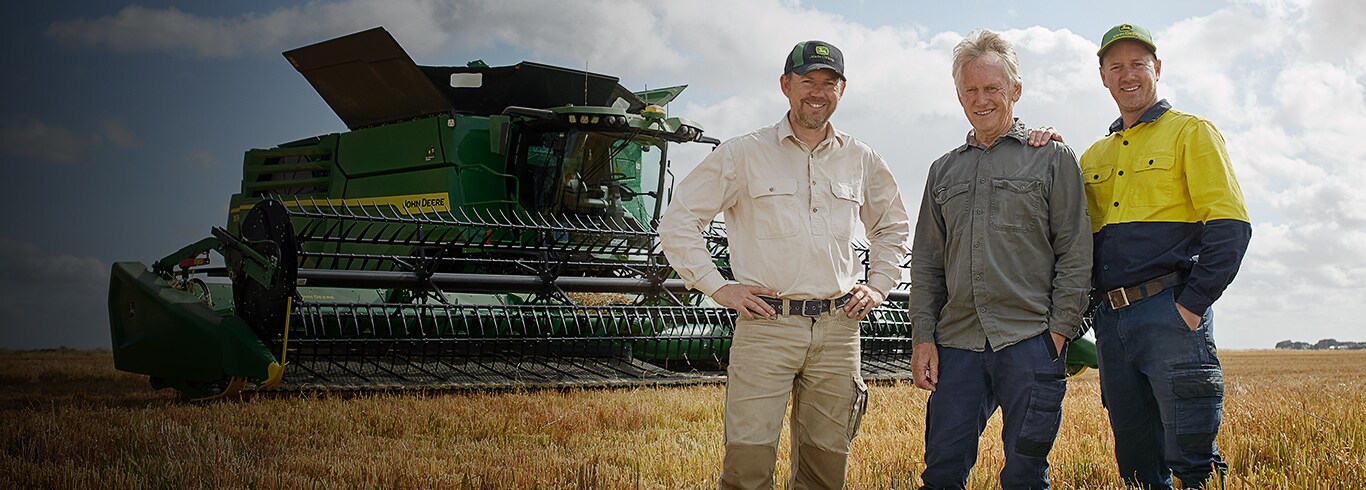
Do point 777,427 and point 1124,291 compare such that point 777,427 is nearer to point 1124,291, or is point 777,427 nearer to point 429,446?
point 1124,291

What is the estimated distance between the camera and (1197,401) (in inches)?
116

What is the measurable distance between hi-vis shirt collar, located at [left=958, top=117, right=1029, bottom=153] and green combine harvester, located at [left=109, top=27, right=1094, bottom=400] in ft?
14.0

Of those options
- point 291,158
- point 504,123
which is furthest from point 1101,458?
point 291,158

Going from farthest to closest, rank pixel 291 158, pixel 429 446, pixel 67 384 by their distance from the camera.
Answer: pixel 291 158 < pixel 67 384 < pixel 429 446

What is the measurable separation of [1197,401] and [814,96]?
4.79 feet

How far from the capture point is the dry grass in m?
3.83

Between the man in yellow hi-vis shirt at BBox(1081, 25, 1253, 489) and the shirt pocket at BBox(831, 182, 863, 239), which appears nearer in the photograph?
the man in yellow hi-vis shirt at BBox(1081, 25, 1253, 489)

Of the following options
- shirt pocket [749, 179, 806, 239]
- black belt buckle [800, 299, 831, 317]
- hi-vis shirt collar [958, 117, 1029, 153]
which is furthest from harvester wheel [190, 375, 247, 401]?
hi-vis shirt collar [958, 117, 1029, 153]

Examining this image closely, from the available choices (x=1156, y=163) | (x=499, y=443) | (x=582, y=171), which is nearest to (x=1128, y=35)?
(x=1156, y=163)

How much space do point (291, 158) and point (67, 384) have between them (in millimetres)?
3196

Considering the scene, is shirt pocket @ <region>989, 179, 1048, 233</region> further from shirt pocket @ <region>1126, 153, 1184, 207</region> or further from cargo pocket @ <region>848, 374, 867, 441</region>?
cargo pocket @ <region>848, 374, 867, 441</region>

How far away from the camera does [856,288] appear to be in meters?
3.02

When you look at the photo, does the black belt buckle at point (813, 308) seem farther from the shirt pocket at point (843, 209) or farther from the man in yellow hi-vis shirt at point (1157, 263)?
the man in yellow hi-vis shirt at point (1157, 263)

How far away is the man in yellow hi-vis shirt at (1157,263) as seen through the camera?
2949 mm
